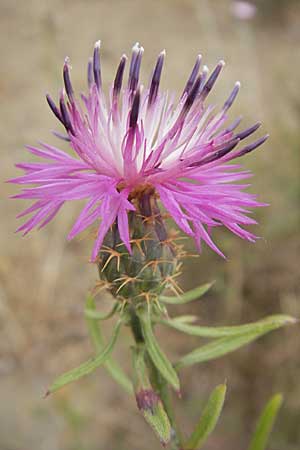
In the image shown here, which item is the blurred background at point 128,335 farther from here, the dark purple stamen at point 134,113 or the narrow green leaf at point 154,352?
the dark purple stamen at point 134,113

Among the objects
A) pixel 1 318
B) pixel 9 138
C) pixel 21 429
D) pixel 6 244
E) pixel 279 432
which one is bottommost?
pixel 279 432

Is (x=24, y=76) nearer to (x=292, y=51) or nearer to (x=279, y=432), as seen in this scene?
(x=292, y=51)

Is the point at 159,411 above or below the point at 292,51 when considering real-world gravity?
below

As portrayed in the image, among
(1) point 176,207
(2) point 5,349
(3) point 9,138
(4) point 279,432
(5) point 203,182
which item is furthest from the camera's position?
(3) point 9,138

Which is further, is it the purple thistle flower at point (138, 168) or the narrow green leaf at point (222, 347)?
the narrow green leaf at point (222, 347)

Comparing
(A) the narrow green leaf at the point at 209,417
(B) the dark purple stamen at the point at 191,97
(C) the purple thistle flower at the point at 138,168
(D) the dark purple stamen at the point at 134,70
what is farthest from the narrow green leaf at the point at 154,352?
(D) the dark purple stamen at the point at 134,70

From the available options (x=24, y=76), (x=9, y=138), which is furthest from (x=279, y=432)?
(x=24, y=76)

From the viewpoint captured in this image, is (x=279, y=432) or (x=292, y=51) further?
(x=292, y=51)
